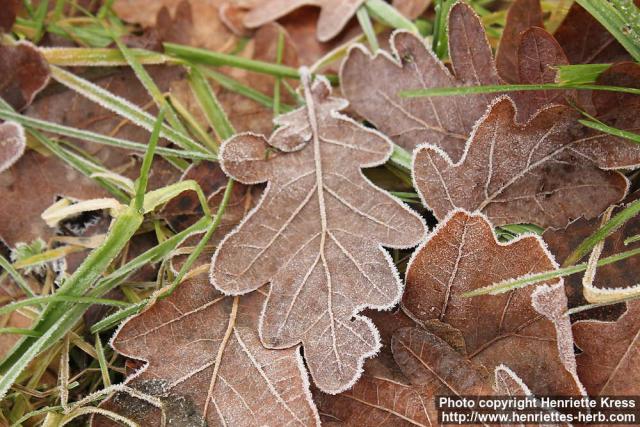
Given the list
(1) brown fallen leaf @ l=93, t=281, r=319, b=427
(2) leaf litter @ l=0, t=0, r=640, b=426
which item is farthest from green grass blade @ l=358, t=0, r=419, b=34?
(1) brown fallen leaf @ l=93, t=281, r=319, b=427

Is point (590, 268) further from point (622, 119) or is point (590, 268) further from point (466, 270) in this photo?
point (622, 119)

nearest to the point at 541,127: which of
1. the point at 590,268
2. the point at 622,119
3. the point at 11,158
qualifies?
the point at 622,119

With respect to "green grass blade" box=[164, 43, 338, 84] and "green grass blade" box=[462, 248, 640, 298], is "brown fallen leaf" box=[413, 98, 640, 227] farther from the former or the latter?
"green grass blade" box=[164, 43, 338, 84]

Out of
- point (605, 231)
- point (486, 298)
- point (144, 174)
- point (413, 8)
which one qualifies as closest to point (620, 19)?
point (605, 231)

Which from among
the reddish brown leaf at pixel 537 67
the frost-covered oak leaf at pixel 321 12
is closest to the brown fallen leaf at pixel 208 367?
the reddish brown leaf at pixel 537 67

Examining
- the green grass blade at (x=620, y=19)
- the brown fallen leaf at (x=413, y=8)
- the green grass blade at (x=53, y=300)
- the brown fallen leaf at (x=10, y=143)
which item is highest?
the green grass blade at (x=620, y=19)

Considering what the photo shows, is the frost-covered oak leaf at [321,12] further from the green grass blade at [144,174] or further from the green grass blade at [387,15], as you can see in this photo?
the green grass blade at [144,174]

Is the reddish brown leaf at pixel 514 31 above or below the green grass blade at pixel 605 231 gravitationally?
above

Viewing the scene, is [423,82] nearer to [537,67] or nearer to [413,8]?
[537,67]
